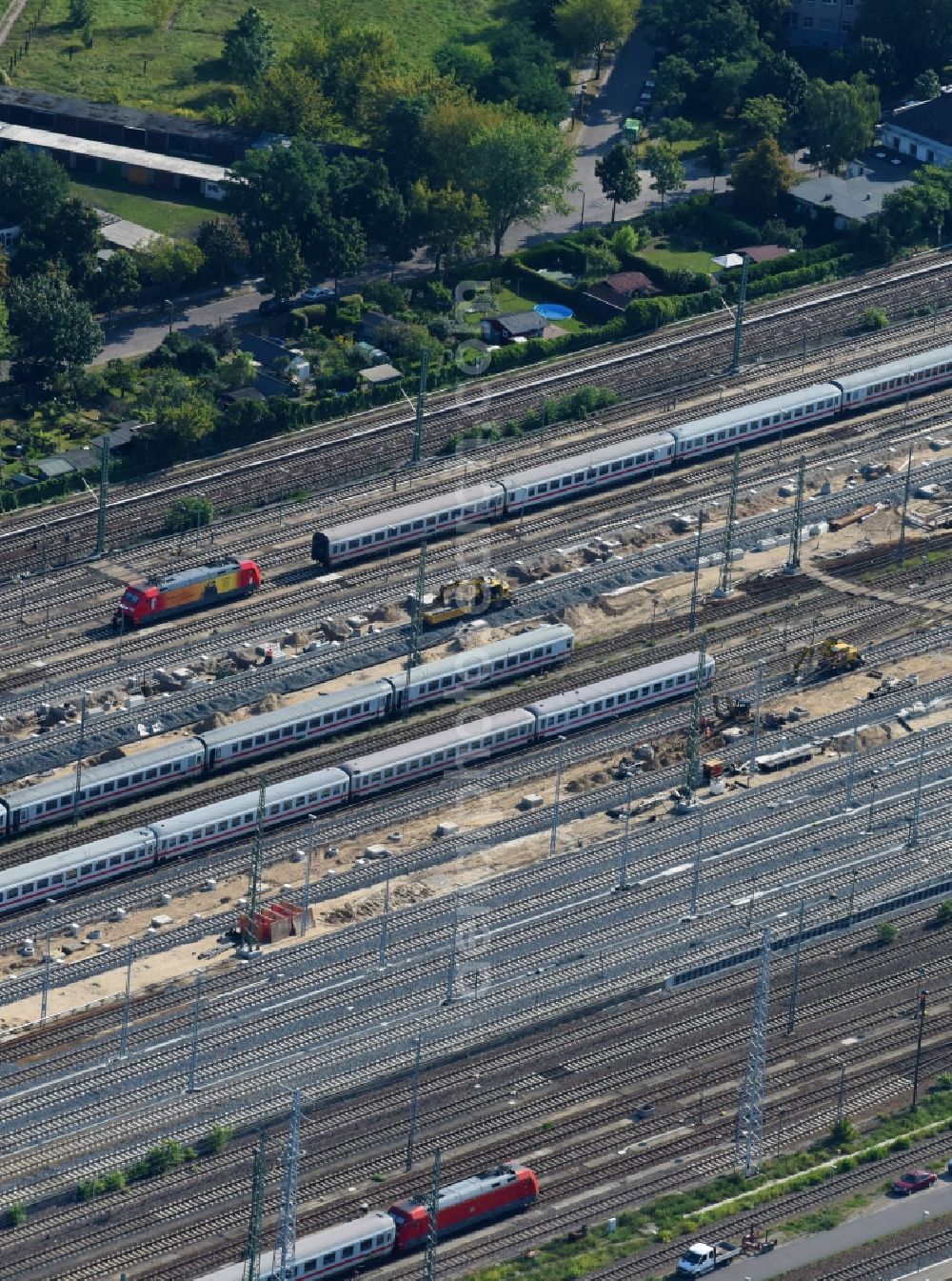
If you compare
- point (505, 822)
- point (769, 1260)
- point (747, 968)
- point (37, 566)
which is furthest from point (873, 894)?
point (37, 566)

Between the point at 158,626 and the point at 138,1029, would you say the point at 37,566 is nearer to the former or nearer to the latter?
the point at 158,626

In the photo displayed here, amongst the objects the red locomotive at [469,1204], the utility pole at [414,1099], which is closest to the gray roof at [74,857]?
the utility pole at [414,1099]

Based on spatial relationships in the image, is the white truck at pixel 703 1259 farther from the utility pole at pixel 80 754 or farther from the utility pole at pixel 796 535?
the utility pole at pixel 796 535

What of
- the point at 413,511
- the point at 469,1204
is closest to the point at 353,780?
the point at 413,511

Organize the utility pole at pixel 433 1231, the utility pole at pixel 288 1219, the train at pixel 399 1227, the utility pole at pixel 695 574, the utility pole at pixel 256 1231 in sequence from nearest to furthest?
the utility pole at pixel 256 1231 → the utility pole at pixel 433 1231 → the utility pole at pixel 288 1219 → the train at pixel 399 1227 → the utility pole at pixel 695 574

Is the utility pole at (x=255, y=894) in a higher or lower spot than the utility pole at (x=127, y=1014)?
higher
